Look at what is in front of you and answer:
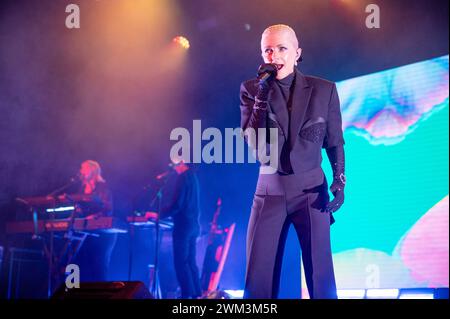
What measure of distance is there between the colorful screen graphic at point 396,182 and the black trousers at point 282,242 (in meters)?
3.11

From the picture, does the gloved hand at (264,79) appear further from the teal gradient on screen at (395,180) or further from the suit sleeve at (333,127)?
the teal gradient on screen at (395,180)

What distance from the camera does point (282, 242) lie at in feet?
8.93

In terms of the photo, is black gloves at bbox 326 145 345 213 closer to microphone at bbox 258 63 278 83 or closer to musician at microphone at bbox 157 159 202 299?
microphone at bbox 258 63 278 83

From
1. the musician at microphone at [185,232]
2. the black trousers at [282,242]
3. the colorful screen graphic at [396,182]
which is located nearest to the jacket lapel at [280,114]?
the black trousers at [282,242]

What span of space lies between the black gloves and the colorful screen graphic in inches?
115

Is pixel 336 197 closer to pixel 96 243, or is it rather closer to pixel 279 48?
pixel 279 48

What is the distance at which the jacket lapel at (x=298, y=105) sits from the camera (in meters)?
2.85

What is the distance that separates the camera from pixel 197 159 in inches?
278

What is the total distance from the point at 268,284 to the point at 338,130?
3.29 ft

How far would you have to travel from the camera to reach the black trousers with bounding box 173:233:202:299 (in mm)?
5812

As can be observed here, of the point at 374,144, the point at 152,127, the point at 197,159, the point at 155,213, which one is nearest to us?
the point at 374,144
